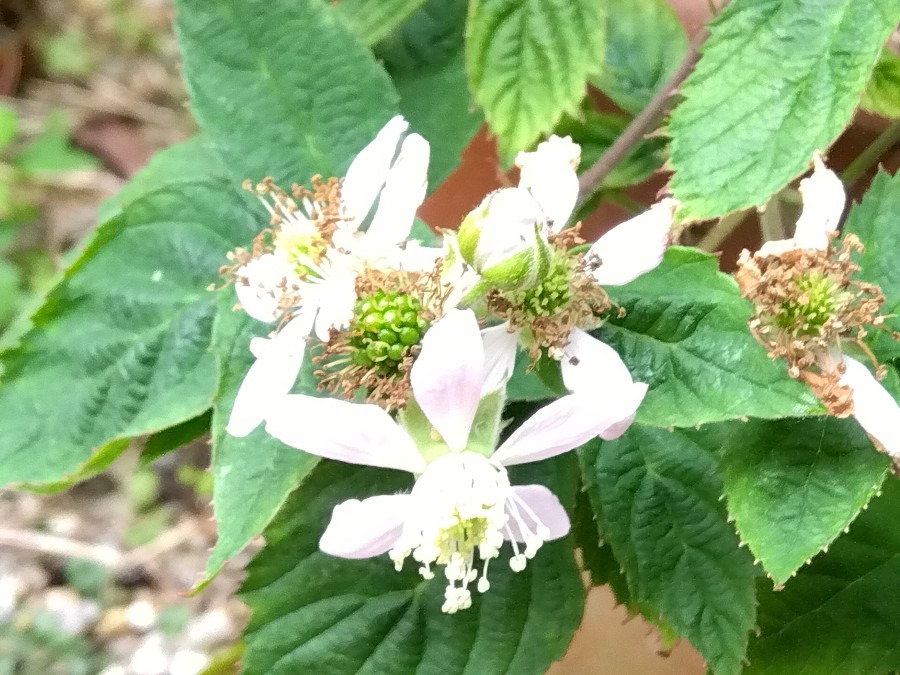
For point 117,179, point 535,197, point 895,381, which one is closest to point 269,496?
point 535,197

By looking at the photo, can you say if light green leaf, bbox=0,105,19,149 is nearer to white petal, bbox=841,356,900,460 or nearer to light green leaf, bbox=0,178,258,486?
light green leaf, bbox=0,178,258,486

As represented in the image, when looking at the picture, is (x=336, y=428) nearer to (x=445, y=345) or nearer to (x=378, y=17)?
(x=445, y=345)

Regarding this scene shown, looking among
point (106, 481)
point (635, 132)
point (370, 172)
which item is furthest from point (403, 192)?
point (106, 481)

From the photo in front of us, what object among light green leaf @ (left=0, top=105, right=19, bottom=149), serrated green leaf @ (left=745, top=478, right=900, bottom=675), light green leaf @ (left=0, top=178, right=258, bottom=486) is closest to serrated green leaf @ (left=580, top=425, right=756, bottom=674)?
serrated green leaf @ (left=745, top=478, right=900, bottom=675)

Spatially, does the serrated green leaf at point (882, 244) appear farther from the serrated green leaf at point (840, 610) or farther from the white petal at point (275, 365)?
the white petal at point (275, 365)

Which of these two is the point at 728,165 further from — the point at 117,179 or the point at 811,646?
the point at 117,179

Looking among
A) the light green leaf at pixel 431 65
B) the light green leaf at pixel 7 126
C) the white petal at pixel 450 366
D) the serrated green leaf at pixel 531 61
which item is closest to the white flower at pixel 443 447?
the white petal at pixel 450 366
